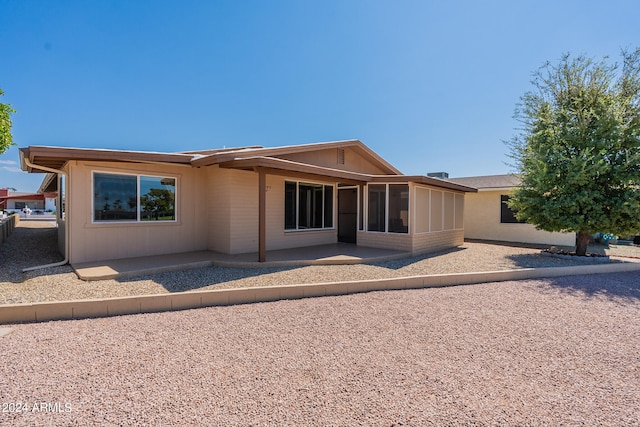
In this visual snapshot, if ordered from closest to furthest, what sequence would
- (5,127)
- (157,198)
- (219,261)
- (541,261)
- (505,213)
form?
(219,261) < (157,198) < (541,261) < (5,127) < (505,213)

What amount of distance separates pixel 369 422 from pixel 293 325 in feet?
6.42

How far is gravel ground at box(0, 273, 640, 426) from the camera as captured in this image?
229 centimetres

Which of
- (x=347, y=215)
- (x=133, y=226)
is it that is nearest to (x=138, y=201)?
(x=133, y=226)

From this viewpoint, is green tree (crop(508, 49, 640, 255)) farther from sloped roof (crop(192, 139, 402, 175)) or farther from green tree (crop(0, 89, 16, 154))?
green tree (crop(0, 89, 16, 154))

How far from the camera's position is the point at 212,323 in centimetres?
404

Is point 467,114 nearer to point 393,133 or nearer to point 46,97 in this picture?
point 393,133

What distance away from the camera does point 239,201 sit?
855 cm

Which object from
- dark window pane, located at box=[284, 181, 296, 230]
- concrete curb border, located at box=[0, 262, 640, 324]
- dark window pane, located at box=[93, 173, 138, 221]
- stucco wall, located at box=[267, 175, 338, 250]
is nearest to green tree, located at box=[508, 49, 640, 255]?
concrete curb border, located at box=[0, 262, 640, 324]

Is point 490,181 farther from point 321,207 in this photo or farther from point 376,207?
point 321,207

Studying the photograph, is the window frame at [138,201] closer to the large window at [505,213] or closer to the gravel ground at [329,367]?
the gravel ground at [329,367]

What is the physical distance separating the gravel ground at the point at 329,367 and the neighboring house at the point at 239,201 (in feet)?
12.6

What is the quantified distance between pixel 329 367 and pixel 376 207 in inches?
316

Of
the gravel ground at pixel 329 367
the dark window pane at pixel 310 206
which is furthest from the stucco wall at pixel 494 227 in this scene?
the gravel ground at pixel 329 367

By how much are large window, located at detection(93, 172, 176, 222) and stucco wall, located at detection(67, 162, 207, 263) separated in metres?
0.13
